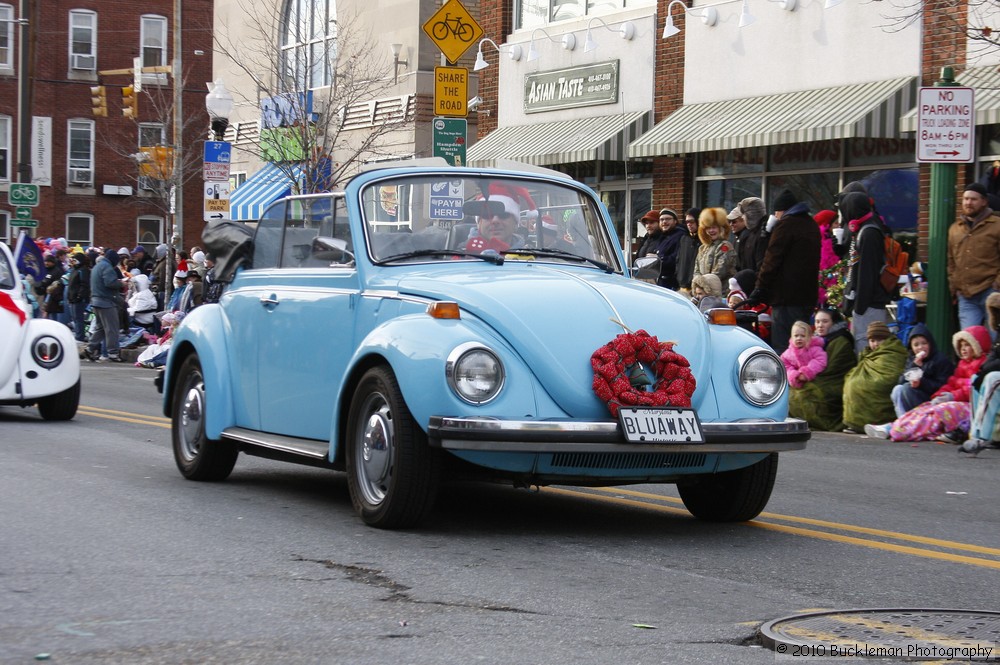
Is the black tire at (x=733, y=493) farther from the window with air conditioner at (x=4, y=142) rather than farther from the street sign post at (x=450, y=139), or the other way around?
the window with air conditioner at (x=4, y=142)

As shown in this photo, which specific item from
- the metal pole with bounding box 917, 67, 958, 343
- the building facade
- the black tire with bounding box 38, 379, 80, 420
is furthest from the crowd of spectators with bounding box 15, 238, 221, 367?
the metal pole with bounding box 917, 67, 958, 343

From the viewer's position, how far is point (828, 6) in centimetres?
1969

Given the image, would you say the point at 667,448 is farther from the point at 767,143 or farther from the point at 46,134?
the point at 46,134

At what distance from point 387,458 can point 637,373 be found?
120 centimetres

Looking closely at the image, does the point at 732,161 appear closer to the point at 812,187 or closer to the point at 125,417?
the point at 812,187

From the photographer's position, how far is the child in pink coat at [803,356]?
14977mm

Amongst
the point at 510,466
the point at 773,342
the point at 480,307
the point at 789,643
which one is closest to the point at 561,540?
the point at 510,466

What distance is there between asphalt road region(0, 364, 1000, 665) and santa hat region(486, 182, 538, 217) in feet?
5.21

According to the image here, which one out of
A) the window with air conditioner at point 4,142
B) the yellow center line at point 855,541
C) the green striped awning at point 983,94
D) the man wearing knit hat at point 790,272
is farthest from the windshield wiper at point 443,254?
the window with air conditioner at point 4,142

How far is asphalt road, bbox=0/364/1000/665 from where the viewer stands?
199 inches

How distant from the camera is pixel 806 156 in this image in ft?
67.8

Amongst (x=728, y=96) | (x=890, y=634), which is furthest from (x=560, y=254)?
(x=728, y=96)

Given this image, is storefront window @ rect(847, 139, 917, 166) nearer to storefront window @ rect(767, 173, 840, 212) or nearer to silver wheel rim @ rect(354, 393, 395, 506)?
storefront window @ rect(767, 173, 840, 212)

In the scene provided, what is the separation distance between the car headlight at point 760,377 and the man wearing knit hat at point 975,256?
24.8ft
